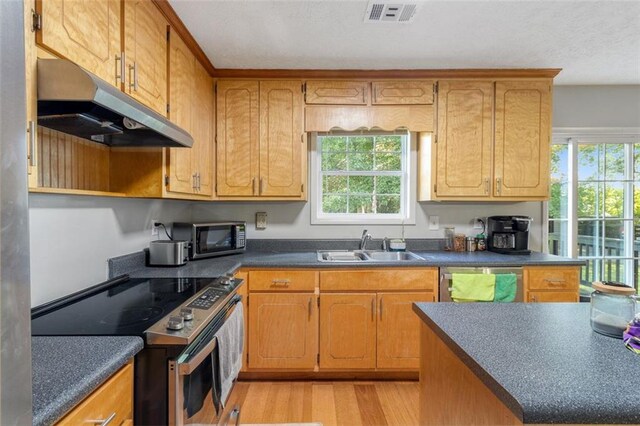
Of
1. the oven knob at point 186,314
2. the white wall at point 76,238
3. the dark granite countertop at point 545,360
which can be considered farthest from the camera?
the white wall at point 76,238

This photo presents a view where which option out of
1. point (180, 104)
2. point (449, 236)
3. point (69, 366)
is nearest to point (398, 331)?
point (449, 236)

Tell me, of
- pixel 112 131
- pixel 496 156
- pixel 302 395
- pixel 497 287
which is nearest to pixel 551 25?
pixel 496 156

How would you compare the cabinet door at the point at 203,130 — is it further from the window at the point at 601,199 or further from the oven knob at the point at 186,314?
the window at the point at 601,199

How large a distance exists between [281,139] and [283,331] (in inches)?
58.7

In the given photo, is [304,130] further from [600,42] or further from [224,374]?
[600,42]

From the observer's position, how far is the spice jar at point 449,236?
2852mm

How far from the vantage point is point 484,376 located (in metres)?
0.76

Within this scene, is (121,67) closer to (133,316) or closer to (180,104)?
(180,104)

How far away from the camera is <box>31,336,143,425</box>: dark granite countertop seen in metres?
0.68

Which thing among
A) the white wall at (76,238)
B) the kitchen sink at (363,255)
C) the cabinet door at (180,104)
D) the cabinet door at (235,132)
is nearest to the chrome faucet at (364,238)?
the kitchen sink at (363,255)

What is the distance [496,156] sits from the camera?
8.49ft

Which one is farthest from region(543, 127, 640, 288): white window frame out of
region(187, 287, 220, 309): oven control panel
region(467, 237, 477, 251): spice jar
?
region(187, 287, 220, 309): oven control panel

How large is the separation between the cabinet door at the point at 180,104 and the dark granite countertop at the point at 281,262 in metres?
0.51

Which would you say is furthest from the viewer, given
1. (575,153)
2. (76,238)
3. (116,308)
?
(575,153)
